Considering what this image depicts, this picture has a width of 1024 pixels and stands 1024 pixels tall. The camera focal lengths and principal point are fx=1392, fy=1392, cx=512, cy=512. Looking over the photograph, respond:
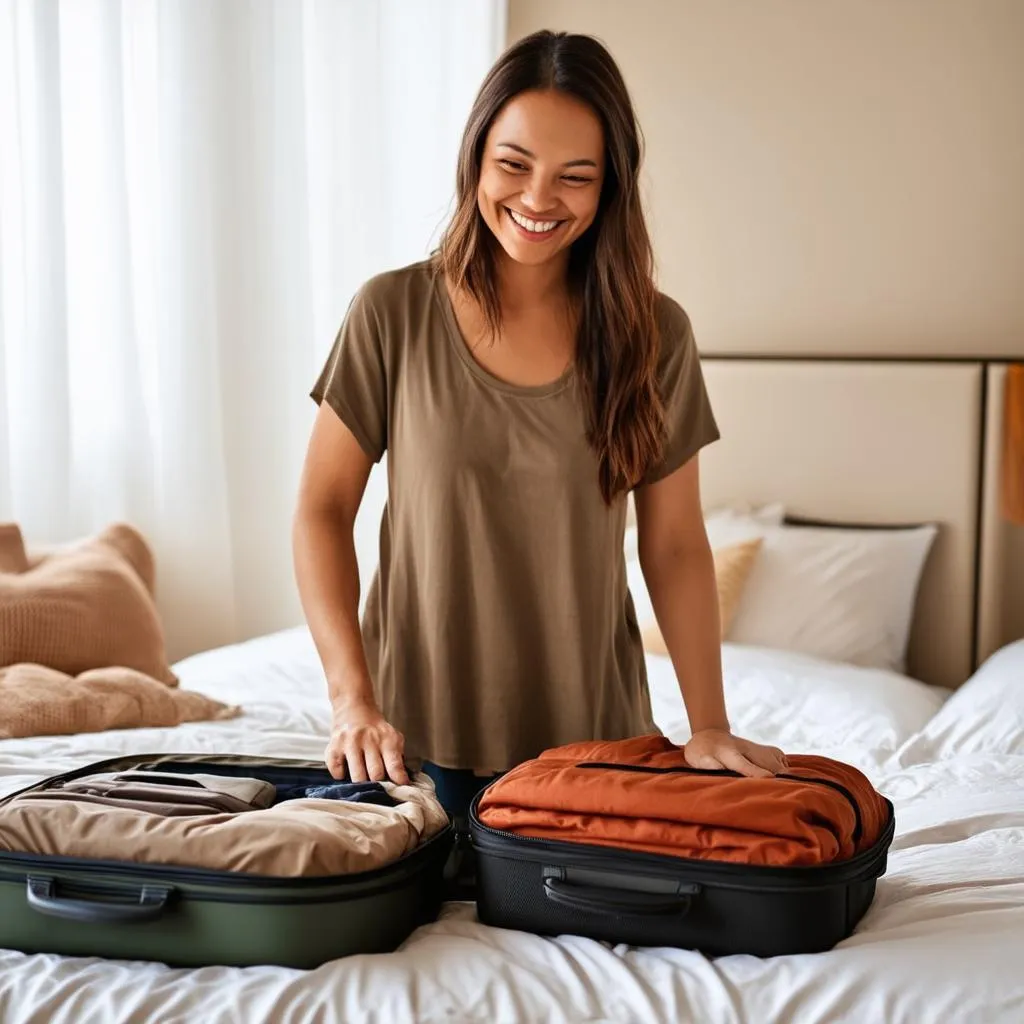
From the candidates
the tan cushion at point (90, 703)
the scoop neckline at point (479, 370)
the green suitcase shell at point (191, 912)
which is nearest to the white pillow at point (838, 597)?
the tan cushion at point (90, 703)

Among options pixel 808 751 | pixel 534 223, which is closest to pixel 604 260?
pixel 534 223

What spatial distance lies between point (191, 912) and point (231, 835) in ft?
0.26

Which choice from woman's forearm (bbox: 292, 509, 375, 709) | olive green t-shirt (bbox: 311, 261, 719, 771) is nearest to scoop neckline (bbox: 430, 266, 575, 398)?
olive green t-shirt (bbox: 311, 261, 719, 771)

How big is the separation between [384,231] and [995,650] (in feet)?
6.52

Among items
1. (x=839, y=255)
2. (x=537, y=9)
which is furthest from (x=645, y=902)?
(x=537, y=9)

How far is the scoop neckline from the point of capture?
5.34ft

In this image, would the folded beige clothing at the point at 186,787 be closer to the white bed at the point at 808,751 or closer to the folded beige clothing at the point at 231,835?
the folded beige clothing at the point at 231,835

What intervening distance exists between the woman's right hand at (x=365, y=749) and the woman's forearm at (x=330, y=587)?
0.21 ft

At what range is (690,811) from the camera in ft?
4.41

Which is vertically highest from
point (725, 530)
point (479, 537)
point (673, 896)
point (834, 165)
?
point (834, 165)

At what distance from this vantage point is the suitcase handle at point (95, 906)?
4.22ft

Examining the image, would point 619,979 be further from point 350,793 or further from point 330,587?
point 330,587

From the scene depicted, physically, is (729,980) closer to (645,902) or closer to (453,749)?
(645,902)

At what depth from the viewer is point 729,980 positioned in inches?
50.7
